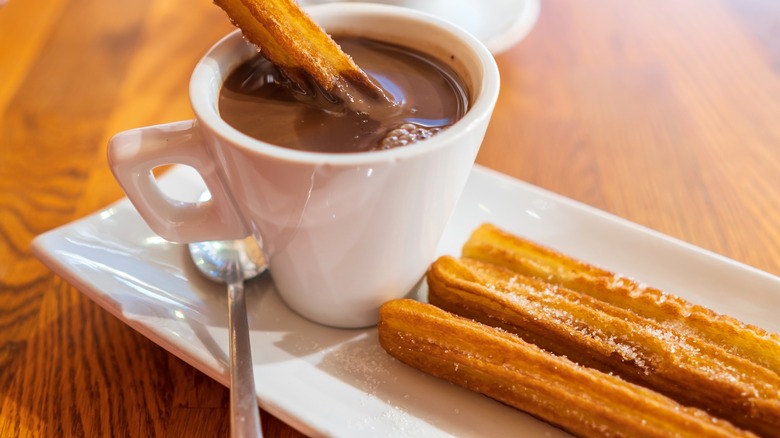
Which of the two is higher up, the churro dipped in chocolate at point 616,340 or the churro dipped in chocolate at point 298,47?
the churro dipped in chocolate at point 298,47

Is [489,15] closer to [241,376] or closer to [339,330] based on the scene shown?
[339,330]

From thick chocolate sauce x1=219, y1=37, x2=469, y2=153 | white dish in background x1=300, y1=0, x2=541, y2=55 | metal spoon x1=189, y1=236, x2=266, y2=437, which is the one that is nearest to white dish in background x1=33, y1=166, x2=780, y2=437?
metal spoon x1=189, y1=236, x2=266, y2=437

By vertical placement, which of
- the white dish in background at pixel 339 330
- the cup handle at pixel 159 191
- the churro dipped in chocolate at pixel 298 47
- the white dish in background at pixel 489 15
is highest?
the churro dipped in chocolate at pixel 298 47

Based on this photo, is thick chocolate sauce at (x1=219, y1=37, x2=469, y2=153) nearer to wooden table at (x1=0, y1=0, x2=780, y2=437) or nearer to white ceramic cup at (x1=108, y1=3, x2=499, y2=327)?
white ceramic cup at (x1=108, y1=3, x2=499, y2=327)

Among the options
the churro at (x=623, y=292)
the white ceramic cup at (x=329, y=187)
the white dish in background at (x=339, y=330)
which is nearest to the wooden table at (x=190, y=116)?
the white dish in background at (x=339, y=330)

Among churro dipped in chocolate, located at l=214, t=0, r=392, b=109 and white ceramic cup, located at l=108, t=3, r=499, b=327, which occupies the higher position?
→ churro dipped in chocolate, located at l=214, t=0, r=392, b=109

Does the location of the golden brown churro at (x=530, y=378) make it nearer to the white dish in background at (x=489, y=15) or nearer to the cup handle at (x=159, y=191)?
the cup handle at (x=159, y=191)
